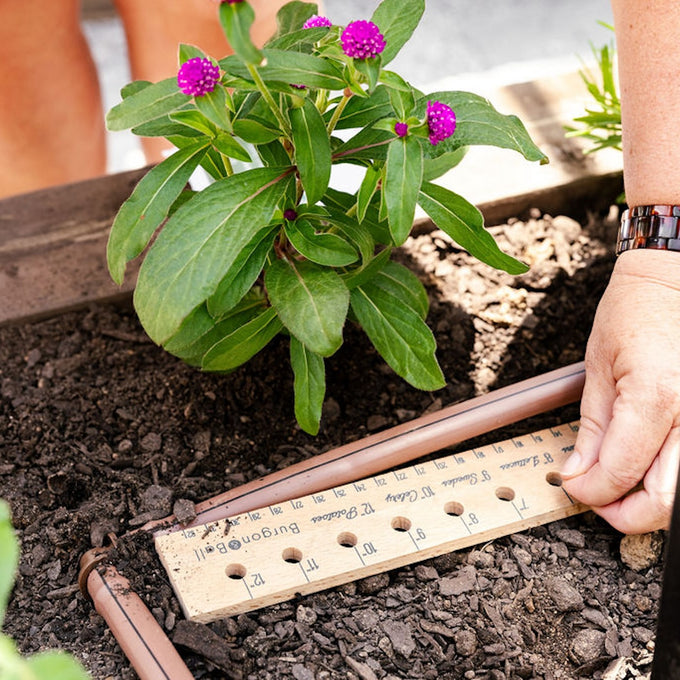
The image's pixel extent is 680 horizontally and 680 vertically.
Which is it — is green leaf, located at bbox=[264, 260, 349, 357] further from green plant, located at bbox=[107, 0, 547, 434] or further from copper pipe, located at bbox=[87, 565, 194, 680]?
copper pipe, located at bbox=[87, 565, 194, 680]

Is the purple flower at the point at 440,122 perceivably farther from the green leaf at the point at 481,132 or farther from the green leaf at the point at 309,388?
the green leaf at the point at 309,388

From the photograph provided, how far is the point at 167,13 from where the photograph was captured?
167 cm

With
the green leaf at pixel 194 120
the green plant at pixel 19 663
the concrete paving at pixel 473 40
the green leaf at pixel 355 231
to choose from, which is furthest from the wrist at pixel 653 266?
the concrete paving at pixel 473 40

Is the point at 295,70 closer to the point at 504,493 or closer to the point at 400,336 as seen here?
the point at 400,336

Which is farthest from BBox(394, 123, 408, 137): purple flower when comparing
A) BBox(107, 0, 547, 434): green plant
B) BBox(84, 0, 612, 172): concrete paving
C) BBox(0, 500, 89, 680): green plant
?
BBox(84, 0, 612, 172): concrete paving

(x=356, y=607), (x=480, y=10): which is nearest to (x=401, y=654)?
(x=356, y=607)

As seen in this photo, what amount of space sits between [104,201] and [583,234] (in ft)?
2.84

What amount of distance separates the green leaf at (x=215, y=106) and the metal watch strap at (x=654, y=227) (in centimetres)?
57

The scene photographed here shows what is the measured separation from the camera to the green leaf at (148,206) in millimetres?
965

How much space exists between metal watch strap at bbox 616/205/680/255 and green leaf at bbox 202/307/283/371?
0.48m

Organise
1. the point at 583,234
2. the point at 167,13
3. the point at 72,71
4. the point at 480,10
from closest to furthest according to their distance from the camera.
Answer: the point at 583,234, the point at 167,13, the point at 72,71, the point at 480,10

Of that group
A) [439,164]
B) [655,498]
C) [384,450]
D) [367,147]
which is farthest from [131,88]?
[655,498]

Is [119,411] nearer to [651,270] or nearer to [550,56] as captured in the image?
[651,270]

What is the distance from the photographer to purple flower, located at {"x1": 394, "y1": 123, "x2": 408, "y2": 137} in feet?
2.99
